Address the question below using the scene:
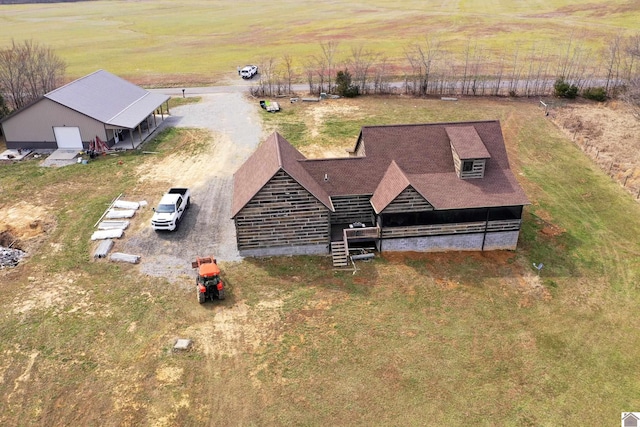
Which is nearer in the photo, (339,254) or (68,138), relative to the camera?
(339,254)

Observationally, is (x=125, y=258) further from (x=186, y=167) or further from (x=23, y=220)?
(x=186, y=167)

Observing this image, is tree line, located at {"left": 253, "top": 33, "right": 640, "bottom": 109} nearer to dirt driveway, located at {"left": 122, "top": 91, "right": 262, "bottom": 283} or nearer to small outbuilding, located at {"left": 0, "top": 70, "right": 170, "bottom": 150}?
dirt driveway, located at {"left": 122, "top": 91, "right": 262, "bottom": 283}

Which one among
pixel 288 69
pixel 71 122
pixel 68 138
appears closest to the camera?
pixel 71 122

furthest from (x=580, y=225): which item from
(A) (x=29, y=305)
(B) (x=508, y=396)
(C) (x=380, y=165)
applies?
(A) (x=29, y=305)

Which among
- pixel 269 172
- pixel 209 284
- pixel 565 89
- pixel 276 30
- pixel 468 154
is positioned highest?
pixel 276 30

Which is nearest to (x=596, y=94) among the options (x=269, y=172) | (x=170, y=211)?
(x=269, y=172)

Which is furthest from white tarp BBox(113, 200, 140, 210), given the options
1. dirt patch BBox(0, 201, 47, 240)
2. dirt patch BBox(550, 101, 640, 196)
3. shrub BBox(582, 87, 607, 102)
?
shrub BBox(582, 87, 607, 102)
